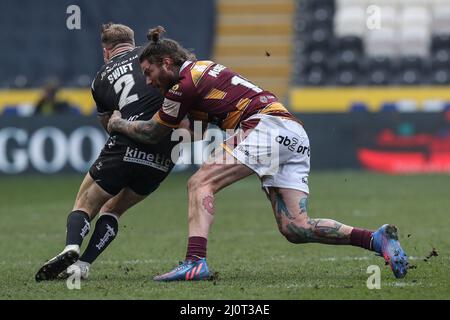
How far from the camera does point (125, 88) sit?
7.86 metres

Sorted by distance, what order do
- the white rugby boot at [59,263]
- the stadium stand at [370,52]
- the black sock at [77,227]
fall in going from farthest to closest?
1. the stadium stand at [370,52]
2. the black sock at [77,227]
3. the white rugby boot at [59,263]

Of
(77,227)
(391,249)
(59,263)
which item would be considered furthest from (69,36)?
(391,249)

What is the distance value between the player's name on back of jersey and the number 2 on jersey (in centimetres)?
4

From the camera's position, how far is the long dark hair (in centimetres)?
739

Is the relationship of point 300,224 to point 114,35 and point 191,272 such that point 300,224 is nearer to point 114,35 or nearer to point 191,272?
point 191,272

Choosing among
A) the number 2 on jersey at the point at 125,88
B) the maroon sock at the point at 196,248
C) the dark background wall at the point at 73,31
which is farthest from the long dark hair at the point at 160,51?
the dark background wall at the point at 73,31

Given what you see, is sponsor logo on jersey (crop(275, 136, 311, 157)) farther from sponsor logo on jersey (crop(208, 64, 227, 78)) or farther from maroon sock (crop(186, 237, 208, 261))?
maroon sock (crop(186, 237, 208, 261))

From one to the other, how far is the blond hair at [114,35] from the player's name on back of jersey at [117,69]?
0.24m

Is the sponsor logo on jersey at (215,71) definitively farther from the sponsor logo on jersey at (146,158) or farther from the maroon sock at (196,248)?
the maroon sock at (196,248)

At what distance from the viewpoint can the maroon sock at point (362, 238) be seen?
24.0ft

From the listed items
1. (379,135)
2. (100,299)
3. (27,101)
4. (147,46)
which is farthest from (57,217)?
(27,101)

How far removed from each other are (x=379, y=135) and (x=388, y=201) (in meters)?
4.92

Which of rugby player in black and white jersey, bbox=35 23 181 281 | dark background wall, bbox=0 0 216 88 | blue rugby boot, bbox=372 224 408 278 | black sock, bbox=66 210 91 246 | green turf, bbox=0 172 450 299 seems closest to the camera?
green turf, bbox=0 172 450 299

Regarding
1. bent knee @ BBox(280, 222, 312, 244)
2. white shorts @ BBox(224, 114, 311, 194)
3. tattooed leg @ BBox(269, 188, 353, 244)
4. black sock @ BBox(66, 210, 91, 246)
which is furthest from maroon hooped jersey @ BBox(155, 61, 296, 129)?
black sock @ BBox(66, 210, 91, 246)
